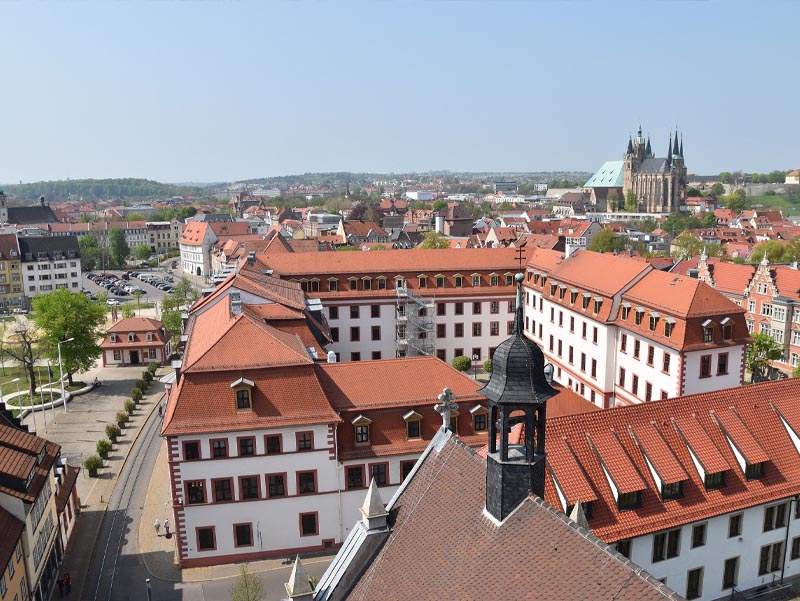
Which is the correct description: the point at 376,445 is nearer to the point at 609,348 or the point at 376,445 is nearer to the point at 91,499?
the point at 91,499

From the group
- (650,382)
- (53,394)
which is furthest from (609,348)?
(53,394)

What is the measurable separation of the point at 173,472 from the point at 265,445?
4.62m

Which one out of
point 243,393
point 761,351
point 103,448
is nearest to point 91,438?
point 103,448

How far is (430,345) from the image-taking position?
68.3 m

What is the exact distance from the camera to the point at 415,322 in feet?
225

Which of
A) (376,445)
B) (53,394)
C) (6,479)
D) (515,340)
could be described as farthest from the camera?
(53,394)

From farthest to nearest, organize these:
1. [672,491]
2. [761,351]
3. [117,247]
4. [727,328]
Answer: [117,247] < [761,351] < [727,328] < [672,491]

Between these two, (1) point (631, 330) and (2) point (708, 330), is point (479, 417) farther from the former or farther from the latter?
(1) point (631, 330)

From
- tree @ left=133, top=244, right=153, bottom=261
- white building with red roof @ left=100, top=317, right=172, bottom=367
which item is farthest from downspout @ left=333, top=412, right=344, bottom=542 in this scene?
tree @ left=133, top=244, right=153, bottom=261

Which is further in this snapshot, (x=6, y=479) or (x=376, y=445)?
(x=376, y=445)

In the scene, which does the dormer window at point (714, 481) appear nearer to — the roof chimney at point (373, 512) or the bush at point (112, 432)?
the roof chimney at point (373, 512)

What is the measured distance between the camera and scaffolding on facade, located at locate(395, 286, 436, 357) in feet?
224

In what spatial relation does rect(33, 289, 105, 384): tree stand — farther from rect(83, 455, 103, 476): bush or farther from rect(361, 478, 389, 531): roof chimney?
rect(361, 478, 389, 531): roof chimney

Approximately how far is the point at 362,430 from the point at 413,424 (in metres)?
2.78
